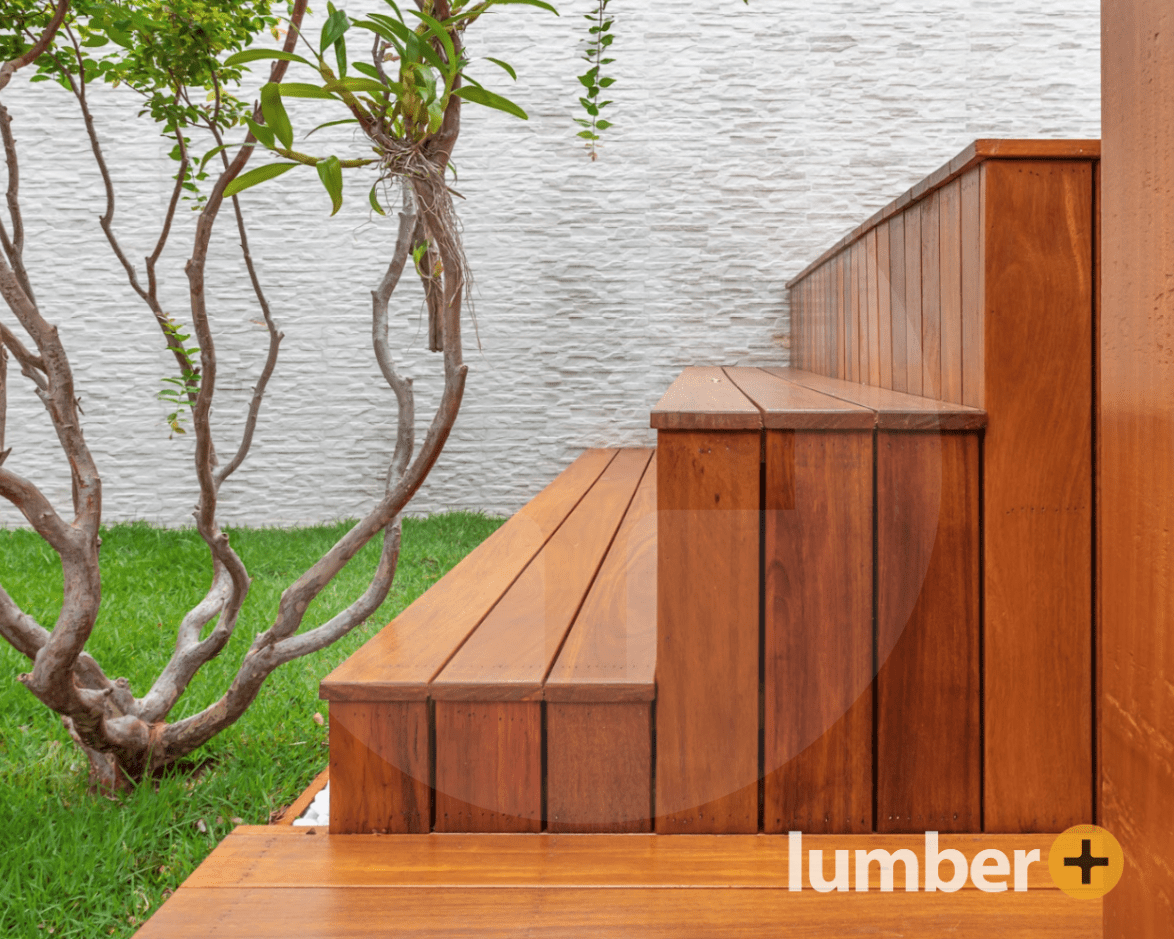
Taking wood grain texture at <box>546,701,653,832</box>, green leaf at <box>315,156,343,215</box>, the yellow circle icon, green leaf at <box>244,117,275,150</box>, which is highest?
green leaf at <box>244,117,275,150</box>

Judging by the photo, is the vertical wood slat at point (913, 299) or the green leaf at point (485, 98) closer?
the green leaf at point (485, 98)

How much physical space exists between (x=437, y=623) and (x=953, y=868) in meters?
0.70

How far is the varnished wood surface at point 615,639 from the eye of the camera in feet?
3.15

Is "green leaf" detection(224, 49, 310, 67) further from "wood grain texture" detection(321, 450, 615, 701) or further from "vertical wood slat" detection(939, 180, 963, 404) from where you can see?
"vertical wood slat" detection(939, 180, 963, 404)

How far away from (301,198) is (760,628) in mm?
3380

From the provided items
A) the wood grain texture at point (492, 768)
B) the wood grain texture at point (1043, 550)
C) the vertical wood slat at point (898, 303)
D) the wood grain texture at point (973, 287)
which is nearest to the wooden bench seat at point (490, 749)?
the wood grain texture at point (492, 768)

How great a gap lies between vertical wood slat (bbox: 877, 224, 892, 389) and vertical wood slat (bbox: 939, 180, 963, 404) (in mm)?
372

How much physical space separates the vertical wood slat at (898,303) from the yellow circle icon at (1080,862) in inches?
27.7

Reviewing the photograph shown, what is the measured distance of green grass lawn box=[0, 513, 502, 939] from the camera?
1192mm

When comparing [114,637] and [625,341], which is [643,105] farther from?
[114,637]

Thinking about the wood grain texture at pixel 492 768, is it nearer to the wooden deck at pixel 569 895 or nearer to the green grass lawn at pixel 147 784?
the wooden deck at pixel 569 895

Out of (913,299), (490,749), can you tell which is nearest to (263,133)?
(490,749)

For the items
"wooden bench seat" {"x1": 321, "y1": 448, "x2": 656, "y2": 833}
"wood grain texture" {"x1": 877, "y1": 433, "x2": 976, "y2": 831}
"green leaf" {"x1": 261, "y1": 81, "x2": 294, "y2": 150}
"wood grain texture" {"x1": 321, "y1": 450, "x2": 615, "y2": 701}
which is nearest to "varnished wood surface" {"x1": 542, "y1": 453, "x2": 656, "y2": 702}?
"wooden bench seat" {"x1": 321, "y1": 448, "x2": 656, "y2": 833}

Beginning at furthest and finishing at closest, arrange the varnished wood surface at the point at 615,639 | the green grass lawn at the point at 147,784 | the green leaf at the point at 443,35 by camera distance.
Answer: the green grass lawn at the point at 147,784 < the varnished wood surface at the point at 615,639 < the green leaf at the point at 443,35
